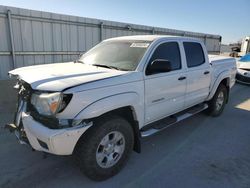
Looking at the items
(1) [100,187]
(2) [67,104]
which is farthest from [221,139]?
(2) [67,104]

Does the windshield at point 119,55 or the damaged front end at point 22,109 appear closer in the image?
the damaged front end at point 22,109

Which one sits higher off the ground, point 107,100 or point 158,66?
point 158,66

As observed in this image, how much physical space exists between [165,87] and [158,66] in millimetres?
493

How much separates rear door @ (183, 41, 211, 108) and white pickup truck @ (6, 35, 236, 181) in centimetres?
4

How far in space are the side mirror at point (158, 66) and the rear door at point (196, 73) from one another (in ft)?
3.50

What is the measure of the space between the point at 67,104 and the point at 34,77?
0.76 meters

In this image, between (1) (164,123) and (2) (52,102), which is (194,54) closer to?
(1) (164,123)

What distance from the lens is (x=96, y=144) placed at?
2.78 meters

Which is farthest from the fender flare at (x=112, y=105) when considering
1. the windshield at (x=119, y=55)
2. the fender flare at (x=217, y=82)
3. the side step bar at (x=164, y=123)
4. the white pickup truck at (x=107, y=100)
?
the fender flare at (x=217, y=82)

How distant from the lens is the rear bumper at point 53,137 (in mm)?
2453

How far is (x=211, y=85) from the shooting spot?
5.25 meters

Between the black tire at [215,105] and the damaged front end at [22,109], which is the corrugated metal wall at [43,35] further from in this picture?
the black tire at [215,105]

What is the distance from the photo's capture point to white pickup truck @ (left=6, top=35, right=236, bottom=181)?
2.54 meters

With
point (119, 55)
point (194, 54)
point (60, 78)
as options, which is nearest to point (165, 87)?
point (119, 55)
